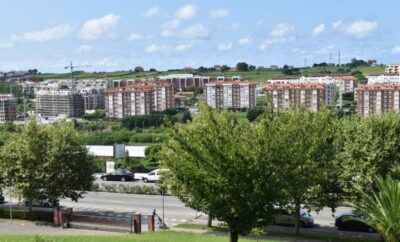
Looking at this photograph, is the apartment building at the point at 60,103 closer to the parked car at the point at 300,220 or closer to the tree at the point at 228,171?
the parked car at the point at 300,220

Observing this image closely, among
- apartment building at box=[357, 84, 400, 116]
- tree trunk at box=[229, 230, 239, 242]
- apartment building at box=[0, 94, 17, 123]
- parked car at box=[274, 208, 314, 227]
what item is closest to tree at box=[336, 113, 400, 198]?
parked car at box=[274, 208, 314, 227]

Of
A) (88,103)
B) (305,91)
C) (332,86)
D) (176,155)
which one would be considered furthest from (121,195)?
(88,103)

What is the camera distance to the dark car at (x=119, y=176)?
1786 inches

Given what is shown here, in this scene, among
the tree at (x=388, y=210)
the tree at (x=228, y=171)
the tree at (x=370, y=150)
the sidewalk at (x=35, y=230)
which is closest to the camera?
the tree at (x=388, y=210)

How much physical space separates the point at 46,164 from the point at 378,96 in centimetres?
11661

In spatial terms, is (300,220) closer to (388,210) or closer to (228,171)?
(228,171)

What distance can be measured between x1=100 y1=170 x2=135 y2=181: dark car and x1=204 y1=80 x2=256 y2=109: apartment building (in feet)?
384

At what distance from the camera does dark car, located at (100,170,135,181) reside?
149 feet

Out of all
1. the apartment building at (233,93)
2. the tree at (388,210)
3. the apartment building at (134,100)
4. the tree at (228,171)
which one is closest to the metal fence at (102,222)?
the tree at (228,171)

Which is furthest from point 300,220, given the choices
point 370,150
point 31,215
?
point 31,215

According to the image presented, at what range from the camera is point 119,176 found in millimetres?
45531

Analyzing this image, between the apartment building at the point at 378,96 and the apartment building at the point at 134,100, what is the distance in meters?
57.8

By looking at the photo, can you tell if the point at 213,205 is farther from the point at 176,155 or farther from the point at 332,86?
the point at 332,86

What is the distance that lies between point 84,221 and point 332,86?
451 ft
